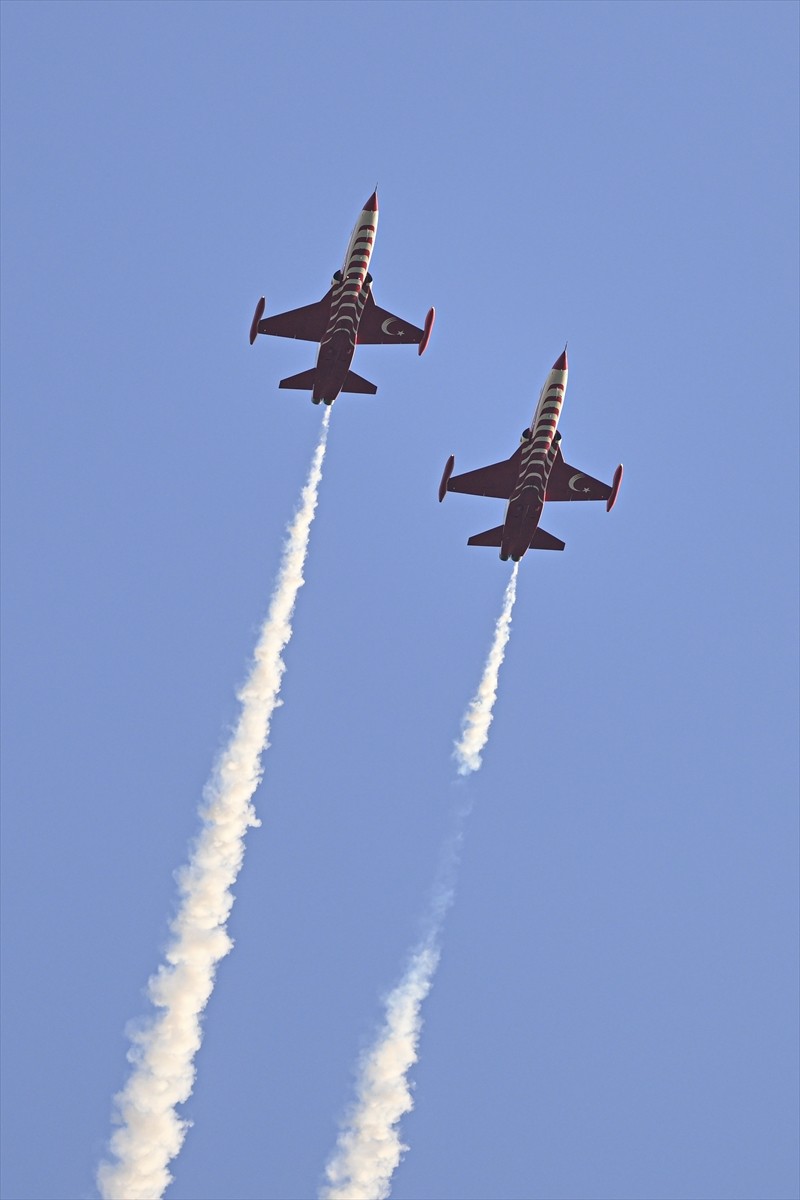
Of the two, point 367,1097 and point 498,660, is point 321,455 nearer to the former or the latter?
point 498,660

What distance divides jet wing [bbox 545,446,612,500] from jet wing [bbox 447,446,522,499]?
198 centimetres

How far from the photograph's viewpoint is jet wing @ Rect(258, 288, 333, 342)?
4454 inches

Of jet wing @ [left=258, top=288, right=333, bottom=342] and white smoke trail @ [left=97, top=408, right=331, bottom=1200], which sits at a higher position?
jet wing @ [left=258, top=288, right=333, bottom=342]

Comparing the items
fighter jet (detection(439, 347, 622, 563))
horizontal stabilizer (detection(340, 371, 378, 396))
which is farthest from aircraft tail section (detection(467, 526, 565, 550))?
horizontal stabilizer (detection(340, 371, 378, 396))

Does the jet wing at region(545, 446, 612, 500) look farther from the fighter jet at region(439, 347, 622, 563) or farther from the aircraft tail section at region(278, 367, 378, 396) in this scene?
the aircraft tail section at region(278, 367, 378, 396)

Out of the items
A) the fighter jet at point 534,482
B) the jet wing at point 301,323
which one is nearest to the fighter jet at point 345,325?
the jet wing at point 301,323

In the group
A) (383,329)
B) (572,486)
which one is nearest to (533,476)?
(572,486)

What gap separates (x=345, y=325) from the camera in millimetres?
109500

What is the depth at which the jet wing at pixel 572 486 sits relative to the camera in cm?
11325

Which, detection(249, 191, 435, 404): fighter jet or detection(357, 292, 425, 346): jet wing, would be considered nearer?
detection(249, 191, 435, 404): fighter jet

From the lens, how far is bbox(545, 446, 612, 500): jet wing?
113 meters

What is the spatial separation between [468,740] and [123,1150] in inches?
1001

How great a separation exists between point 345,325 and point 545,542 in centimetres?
1351

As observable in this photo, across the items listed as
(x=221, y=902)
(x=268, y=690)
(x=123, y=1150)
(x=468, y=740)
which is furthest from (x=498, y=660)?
(x=123, y=1150)
